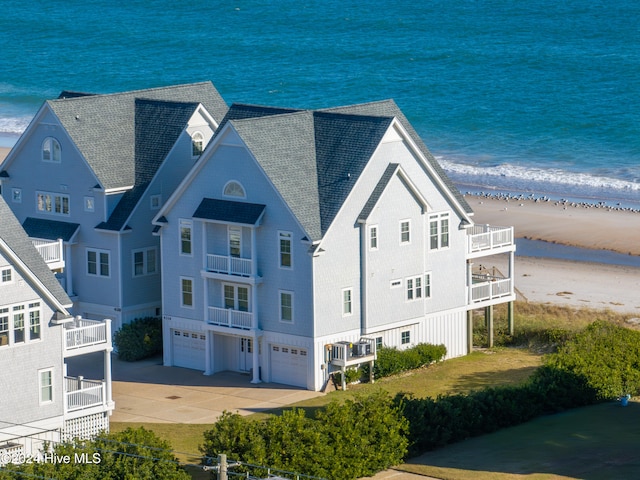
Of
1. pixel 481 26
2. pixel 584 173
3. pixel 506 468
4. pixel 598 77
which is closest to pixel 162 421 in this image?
pixel 506 468

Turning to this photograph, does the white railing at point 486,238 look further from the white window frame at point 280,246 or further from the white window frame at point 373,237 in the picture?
the white window frame at point 280,246

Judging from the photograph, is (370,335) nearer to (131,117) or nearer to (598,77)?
(131,117)

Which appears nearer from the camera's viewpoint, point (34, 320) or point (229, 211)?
point (34, 320)

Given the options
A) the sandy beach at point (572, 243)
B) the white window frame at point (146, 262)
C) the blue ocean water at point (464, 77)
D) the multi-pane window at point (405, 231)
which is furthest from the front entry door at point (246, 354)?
the blue ocean water at point (464, 77)

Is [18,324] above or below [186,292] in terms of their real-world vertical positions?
below

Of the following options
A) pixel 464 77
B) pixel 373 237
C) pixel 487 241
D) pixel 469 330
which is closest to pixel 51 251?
pixel 373 237

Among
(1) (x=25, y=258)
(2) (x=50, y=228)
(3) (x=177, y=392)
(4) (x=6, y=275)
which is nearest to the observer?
(4) (x=6, y=275)

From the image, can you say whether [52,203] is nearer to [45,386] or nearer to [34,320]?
[34,320]
